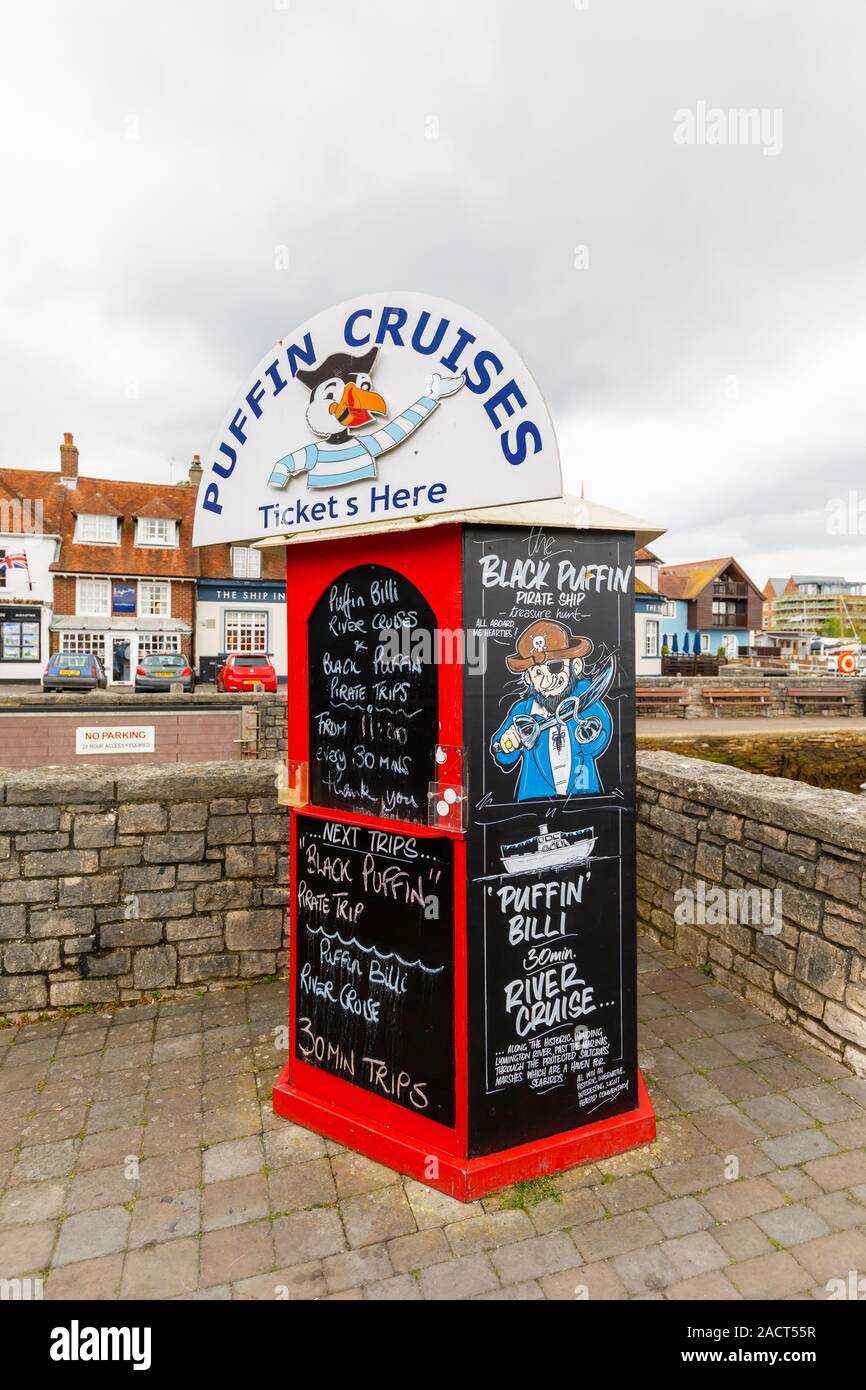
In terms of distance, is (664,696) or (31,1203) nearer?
(31,1203)

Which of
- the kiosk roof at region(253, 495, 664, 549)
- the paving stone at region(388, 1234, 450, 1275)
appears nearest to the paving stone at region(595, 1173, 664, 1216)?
the paving stone at region(388, 1234, 450, 1275)

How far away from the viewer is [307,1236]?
2797 mm

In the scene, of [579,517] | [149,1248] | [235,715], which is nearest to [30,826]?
[149,1248]

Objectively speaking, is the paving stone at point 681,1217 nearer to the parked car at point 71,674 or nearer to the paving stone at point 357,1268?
the paving stone at point 357,1268

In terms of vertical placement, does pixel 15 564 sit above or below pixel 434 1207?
above

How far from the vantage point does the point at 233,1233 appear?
282cm

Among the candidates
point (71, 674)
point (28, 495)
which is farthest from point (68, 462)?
point (71, 674)

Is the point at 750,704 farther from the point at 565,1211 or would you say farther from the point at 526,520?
the point at 565,1211

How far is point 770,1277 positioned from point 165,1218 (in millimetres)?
2203

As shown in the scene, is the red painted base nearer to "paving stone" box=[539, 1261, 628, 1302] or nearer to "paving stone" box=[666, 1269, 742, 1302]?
"paving stone" box=[539, 1261, 628, 1302]

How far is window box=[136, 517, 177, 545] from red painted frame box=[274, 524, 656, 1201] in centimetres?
3214

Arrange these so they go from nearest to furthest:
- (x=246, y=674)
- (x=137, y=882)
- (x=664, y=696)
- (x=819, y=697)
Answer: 1. (x=137, y=882)
2. (x=664, y=696)
3. (x=819, y=697)
4. (x=246, y=674)

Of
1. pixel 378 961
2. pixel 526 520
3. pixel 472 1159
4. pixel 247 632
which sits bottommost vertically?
pixel 472 1159

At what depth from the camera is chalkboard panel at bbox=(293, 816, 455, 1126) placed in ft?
10.5
